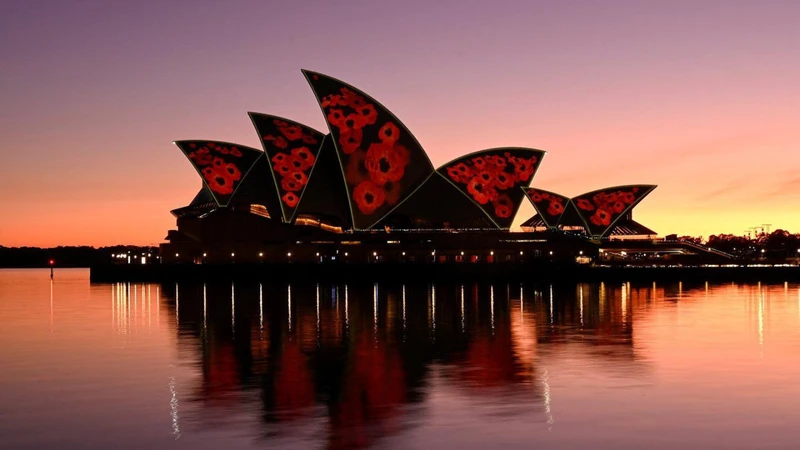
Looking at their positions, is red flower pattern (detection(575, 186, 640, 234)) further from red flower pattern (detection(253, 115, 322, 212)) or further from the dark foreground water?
the dark foreground water

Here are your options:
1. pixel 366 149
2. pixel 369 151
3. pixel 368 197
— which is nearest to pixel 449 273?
pixel 368 197

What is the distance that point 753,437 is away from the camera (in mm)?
13578

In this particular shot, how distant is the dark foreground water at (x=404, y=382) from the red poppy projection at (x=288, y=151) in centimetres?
5883

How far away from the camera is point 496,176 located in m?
106

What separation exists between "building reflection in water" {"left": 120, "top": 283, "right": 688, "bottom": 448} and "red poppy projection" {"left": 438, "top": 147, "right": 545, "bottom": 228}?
57219 mm

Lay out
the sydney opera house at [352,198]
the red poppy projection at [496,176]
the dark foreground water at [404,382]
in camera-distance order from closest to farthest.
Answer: the dark foreground water at [404,382] → the sydney opera house at [352,198] → the red poppy projection at [496,176]

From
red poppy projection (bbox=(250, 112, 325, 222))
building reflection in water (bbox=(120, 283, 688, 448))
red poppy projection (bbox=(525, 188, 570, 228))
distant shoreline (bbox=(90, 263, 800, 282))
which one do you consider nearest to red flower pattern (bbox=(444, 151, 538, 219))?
red poppy projection (bbox=(525, 188, 570, 228))

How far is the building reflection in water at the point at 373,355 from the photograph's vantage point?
15.8 m

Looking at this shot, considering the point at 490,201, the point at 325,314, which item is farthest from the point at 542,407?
the point at 490,201

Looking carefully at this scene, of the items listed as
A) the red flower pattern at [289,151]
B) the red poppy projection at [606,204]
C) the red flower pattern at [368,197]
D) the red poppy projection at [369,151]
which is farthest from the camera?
the red poppy projection at [606,204]

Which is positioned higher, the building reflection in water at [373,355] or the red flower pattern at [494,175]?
the red flower pattern at [494,175]

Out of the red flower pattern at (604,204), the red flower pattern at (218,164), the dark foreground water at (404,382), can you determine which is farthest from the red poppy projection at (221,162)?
the dark foreground water at (404,382)

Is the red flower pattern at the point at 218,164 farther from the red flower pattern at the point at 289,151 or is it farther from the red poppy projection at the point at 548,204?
the red poppy projection at the point at 548,204

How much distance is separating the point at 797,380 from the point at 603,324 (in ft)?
48.9
